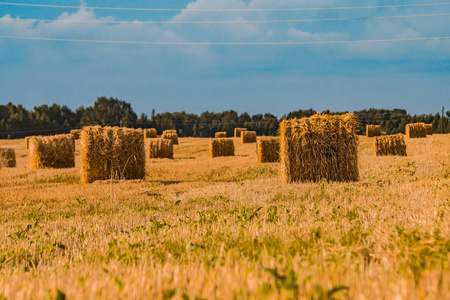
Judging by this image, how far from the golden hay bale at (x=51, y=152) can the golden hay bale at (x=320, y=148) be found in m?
15.9

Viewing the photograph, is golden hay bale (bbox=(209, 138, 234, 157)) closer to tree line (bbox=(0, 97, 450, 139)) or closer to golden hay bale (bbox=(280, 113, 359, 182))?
golden hay bale (bbox=(280, 113, 359, 182))

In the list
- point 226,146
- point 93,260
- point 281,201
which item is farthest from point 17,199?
point 226,146

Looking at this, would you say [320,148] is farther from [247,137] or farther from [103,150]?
[247,137]

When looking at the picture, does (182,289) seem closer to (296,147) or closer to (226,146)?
(296,147)

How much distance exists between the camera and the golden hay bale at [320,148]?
1372 centimetres

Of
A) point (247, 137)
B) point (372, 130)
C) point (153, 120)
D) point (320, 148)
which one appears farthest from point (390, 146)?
point (153, 120)

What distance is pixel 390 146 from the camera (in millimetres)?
26703

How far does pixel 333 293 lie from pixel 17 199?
11.9 metres

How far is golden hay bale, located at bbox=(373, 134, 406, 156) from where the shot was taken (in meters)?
26.7

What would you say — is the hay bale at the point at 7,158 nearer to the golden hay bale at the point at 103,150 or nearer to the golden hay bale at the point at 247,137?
the golden hay bale at the point at 103,150

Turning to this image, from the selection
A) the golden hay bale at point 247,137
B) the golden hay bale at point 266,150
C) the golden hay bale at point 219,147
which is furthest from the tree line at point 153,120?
the golden hay bale at point 266,150

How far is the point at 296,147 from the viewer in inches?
550

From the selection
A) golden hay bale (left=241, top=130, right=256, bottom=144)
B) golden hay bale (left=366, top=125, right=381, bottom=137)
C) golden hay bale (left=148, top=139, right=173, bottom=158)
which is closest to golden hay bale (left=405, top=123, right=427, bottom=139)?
golden hay bale (left=366, top=125, right=381, bottom=137)

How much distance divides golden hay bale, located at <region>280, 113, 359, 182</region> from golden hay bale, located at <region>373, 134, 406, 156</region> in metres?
14.4
